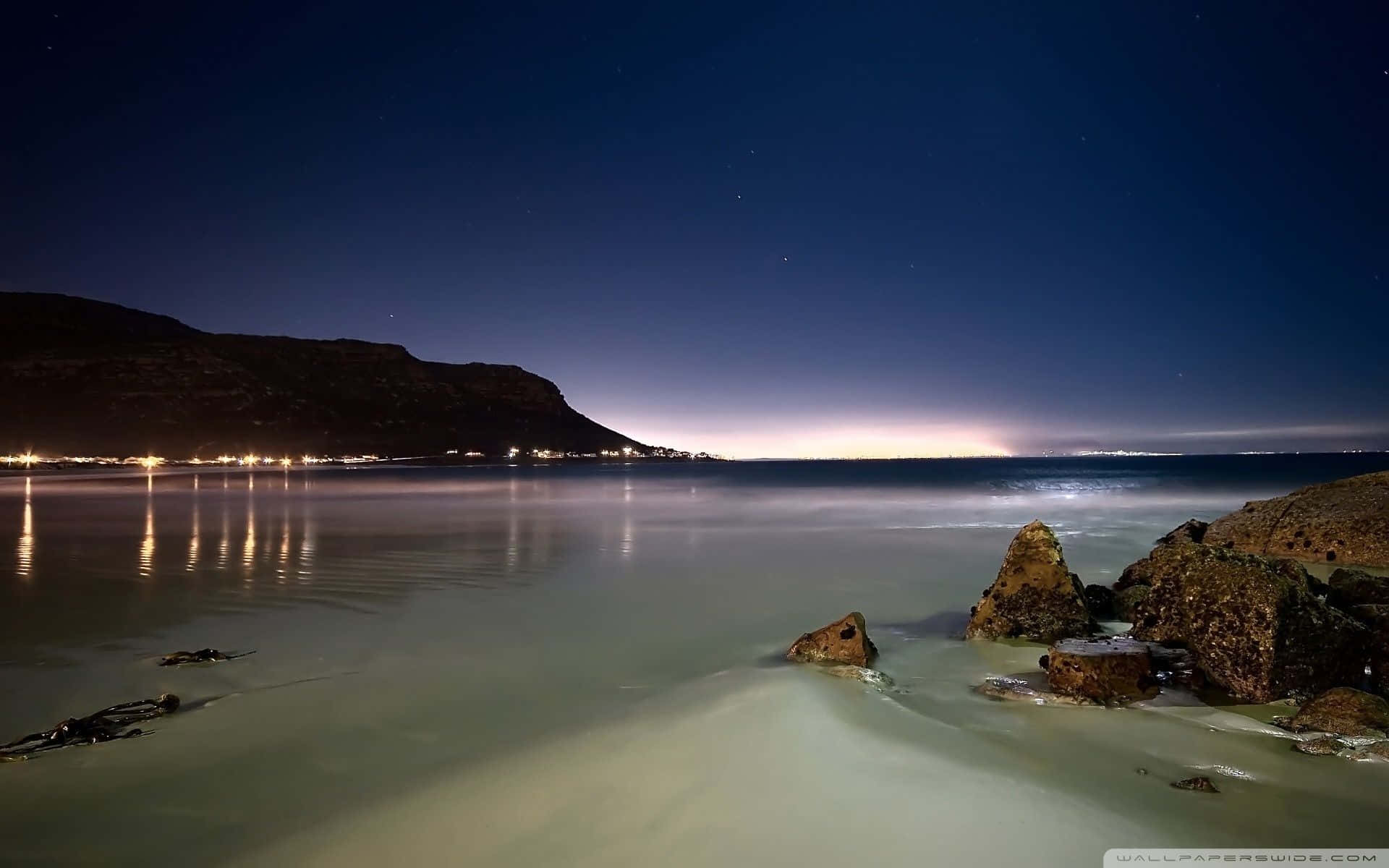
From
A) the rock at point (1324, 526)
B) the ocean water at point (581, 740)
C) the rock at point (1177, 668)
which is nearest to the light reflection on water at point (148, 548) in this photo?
the ocean water at point (581, 740)

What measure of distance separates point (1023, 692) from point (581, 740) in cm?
334

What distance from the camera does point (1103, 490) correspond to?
Answer: 4856 centimetres

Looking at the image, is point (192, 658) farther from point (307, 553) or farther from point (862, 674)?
point (307, 553)

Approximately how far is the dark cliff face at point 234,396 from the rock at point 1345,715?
117 m

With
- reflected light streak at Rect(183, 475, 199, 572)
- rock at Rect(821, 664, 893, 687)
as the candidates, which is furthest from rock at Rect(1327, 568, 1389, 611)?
reflected light streak at Rect(183, 475, 199, 572)

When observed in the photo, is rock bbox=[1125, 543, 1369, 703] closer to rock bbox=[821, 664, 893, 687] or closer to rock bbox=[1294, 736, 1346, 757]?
rock bbox=[1294, 736, 1346, 757]

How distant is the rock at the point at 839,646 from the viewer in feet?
21.4

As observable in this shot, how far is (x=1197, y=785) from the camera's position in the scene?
13.4ft

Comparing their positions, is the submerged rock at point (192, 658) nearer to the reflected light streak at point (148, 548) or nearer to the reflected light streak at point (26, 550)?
the reflected light streak at point (148, 548)

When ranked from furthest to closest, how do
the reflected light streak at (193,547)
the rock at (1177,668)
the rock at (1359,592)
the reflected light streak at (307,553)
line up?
the reflected light streak at (193,547)
the reflected light streak at (307,553)
the rock at (1359,592)
the rock at (1177,668)

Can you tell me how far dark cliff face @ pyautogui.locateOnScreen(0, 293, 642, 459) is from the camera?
3868 inches

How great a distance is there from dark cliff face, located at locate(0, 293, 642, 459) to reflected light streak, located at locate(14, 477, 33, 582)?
285 feet

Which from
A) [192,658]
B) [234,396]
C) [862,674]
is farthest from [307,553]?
[234,396]

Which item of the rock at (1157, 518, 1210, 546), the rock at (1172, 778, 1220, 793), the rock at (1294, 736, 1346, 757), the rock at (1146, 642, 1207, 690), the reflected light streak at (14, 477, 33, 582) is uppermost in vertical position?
the rock at (1157, 518, 1210, 546)
